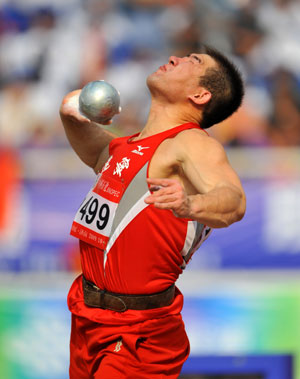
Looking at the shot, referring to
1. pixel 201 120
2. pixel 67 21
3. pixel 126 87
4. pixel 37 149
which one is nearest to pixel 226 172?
pixel 201 120

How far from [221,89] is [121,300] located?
3.59 ft

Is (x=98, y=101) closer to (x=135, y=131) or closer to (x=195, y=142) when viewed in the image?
(x=195, y=142)

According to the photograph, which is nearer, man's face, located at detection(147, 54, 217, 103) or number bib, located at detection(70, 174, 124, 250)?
number bib, located at detection(70, 174, 124, 250)

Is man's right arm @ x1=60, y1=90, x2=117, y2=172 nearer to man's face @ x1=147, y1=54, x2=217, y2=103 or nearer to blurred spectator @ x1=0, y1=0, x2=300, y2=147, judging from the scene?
man's face @ x1=147, y1=54, x2=217, y2=103

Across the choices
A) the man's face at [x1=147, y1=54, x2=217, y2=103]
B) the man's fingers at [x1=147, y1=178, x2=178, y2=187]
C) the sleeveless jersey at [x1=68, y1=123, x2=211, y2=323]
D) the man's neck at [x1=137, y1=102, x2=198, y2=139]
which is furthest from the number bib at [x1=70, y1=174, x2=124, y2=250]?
the man's fingers at [x1=147, y1=178, x2=178, y2=187]

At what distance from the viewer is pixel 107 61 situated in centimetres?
748

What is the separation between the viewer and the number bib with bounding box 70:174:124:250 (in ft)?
10.00

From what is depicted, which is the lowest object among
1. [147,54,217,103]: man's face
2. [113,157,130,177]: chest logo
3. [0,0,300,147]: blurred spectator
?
[113,157,130,177]: chest logo

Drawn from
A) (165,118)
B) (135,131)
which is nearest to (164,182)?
(165,118)

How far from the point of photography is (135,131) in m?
6.93

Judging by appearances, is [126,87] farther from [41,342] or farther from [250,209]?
[41,342]

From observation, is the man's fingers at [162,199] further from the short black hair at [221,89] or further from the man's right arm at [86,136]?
the man's right arm at [86,136]

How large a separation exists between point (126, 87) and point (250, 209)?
2136mm

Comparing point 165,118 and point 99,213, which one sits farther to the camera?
point 165,118
